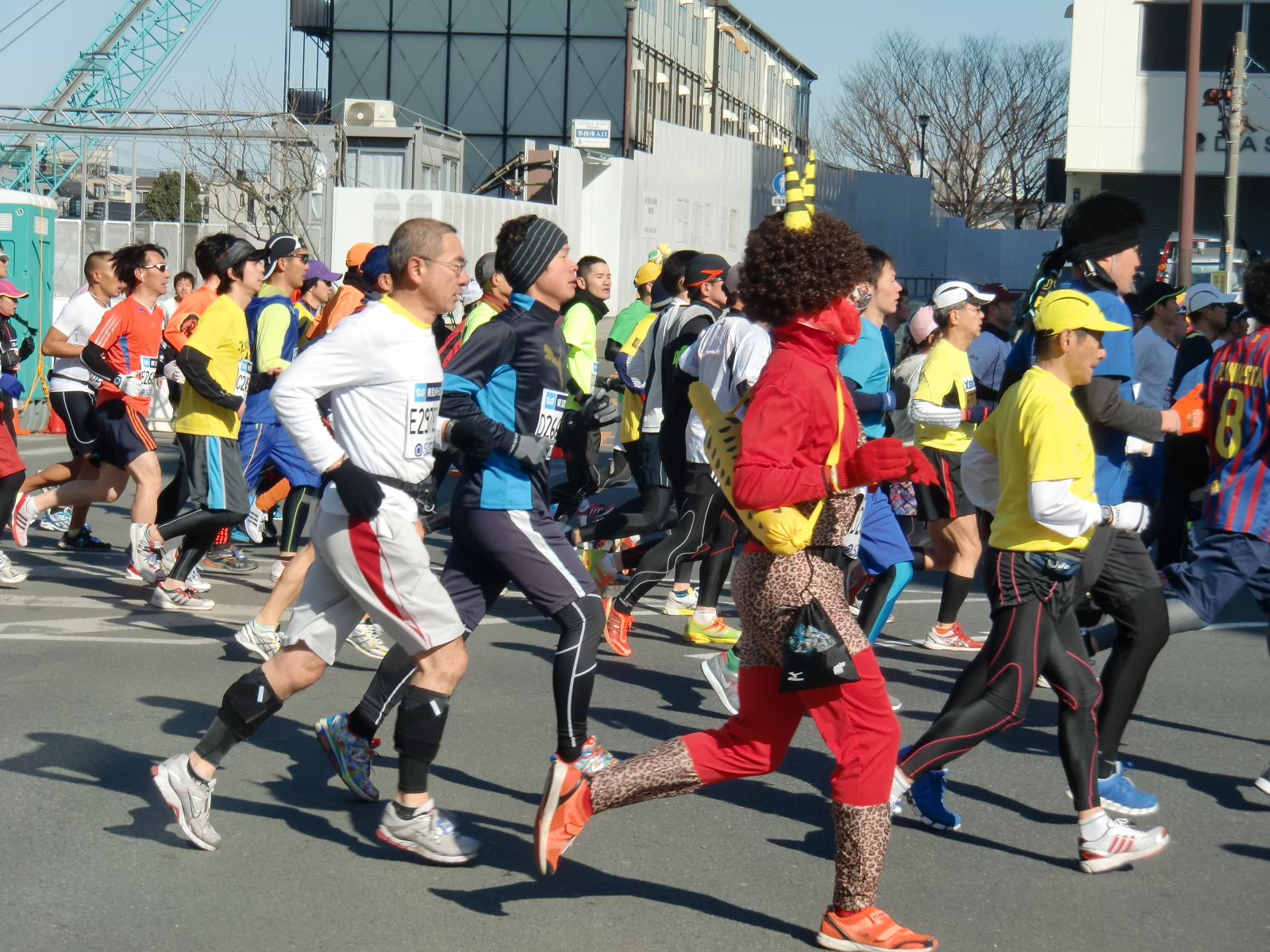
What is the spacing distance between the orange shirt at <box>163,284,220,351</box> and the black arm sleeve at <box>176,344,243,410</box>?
2.18ft

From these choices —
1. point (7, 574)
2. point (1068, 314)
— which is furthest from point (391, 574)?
point (7, 574)

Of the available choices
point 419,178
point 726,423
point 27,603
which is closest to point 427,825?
point 726,423

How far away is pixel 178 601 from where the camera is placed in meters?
Result: 7.85

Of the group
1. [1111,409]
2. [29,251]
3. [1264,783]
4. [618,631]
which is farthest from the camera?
[29,251]

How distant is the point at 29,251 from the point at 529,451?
49.1 ft

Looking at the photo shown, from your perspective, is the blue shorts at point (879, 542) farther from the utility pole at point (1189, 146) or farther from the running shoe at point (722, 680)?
the utility pole at point (1189, 146)

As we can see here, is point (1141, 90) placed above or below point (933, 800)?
above

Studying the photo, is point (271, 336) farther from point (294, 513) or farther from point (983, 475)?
point (983, 475)

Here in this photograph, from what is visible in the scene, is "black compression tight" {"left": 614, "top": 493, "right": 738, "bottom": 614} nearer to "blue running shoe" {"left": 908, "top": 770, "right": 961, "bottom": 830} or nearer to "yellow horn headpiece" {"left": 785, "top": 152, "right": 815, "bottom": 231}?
"yellow horn headpiece" {"left": 785, "top": 152, "right": 815, "bottom": 231}

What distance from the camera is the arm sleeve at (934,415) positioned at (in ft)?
22.0

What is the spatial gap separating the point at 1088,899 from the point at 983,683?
0.67m

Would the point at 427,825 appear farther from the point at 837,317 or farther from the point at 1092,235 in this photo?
the point at 1092,235

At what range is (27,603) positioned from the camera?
26.3 ft

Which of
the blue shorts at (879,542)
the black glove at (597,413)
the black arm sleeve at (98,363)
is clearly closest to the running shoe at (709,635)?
the blue shorts at (879,542)
